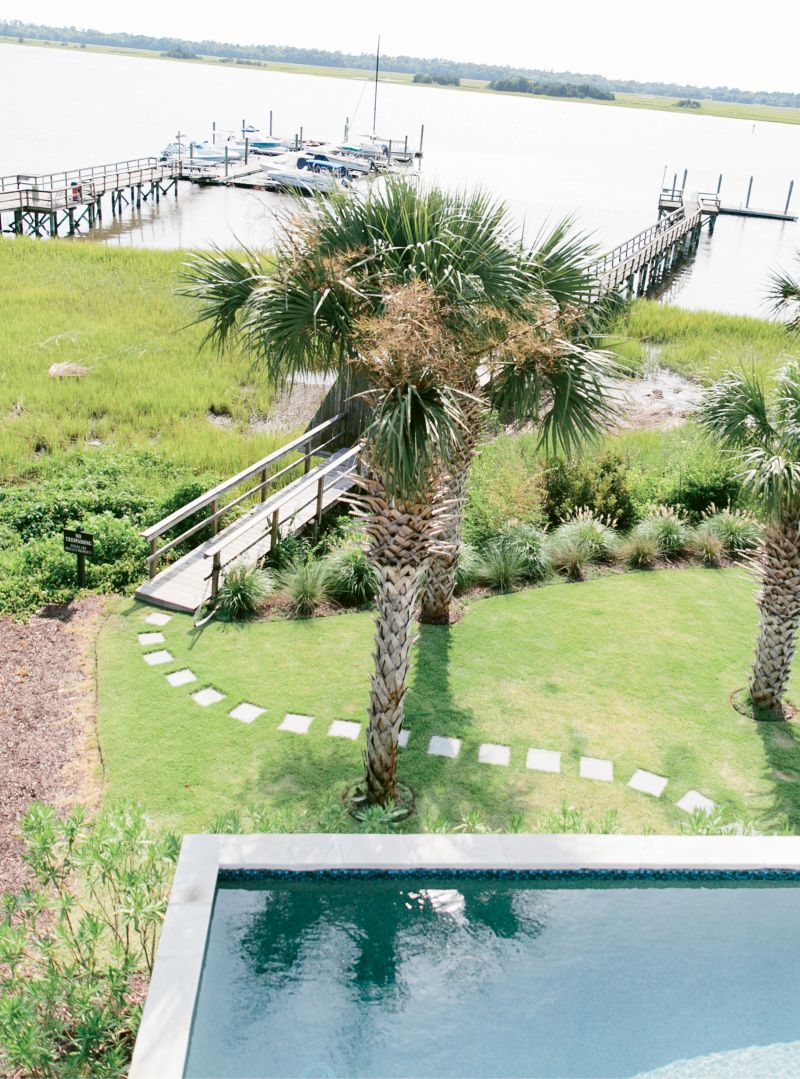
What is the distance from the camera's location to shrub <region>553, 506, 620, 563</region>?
523 inches

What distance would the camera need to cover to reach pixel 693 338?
26.9 meters

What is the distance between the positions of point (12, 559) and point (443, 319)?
6.84 metres

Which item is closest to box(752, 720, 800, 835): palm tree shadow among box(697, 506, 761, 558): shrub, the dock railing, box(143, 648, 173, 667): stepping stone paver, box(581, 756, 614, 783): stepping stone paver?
box(581, 756, 614, 783): stepping stone paver

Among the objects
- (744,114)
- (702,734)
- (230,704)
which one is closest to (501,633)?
(702,734)

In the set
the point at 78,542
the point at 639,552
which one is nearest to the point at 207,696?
the point at 78,542

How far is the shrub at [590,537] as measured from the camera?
13.3 meters

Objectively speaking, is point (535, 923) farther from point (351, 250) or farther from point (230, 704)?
point (351, 250)

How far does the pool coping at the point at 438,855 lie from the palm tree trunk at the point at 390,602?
1388mm

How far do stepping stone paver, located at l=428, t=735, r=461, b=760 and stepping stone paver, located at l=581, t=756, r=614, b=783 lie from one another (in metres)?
1.17

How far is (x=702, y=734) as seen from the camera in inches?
378

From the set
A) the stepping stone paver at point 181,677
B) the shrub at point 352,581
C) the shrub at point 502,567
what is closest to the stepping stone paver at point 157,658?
the stepping stone paver at point 181,677

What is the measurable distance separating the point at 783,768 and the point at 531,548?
475 centimetres

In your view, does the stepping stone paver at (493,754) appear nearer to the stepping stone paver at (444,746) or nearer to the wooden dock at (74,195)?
the stepping stone paver at (444,746)

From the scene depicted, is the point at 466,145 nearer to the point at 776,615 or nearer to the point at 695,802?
the point at 776,615
